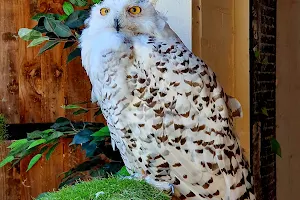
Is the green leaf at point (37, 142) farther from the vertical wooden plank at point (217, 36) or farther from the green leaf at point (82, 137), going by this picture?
the vertical wooden plank at point (217, 36)

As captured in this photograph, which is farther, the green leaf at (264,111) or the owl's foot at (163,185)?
the green leaf at (264,111)

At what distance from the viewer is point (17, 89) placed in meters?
2.48

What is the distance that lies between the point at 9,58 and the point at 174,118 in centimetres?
142

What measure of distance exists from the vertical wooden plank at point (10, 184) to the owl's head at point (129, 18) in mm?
1324

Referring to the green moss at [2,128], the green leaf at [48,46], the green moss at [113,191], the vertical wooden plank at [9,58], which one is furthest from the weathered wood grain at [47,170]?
the green moss at [113,191]

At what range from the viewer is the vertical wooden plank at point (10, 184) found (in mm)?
2482

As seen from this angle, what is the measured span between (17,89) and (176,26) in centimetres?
113

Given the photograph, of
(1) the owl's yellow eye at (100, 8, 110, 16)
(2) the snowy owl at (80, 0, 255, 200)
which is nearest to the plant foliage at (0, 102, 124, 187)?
(2) the snowy owl at (80, 0, 255, 200)

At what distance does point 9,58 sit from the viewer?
246cm

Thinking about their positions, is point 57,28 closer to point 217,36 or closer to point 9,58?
point 217,36

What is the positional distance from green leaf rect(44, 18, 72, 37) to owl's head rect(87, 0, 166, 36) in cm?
36
